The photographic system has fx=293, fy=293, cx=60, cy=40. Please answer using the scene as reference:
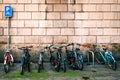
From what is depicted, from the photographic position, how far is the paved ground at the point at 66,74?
36.4 ft

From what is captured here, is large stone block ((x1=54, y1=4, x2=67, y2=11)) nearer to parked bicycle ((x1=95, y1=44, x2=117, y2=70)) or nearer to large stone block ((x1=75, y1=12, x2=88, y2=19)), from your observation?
large stone block ((x1=75, y1=12, x2=88, y2=19))

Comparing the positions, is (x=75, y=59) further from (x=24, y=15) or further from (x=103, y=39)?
(x=24, y=15)

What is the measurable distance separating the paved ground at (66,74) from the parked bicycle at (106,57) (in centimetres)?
23

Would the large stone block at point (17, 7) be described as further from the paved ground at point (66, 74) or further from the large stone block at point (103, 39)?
the large stone block at point (103, 39)

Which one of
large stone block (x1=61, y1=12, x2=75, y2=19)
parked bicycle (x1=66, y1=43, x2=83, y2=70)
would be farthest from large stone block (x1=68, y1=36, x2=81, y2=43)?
large stone block (x1=61, y1=12, x2=75, y2=19)

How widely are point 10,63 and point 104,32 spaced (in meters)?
4.67

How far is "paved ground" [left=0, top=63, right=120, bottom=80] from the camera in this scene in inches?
437

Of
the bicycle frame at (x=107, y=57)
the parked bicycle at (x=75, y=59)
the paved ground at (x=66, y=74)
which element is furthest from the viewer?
the bicycle frame at (x=107, y=57)

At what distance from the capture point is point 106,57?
42.6ft

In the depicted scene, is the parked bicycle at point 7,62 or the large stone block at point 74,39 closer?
the parked bicycle at point 7,62

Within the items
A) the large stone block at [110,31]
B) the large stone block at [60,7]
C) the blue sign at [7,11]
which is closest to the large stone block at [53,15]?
the large stone block at [60,7]

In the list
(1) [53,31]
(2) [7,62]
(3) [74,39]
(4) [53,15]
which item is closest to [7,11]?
(4) [53,15]

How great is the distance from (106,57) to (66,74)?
2.30 m

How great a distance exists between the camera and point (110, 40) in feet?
46.1
